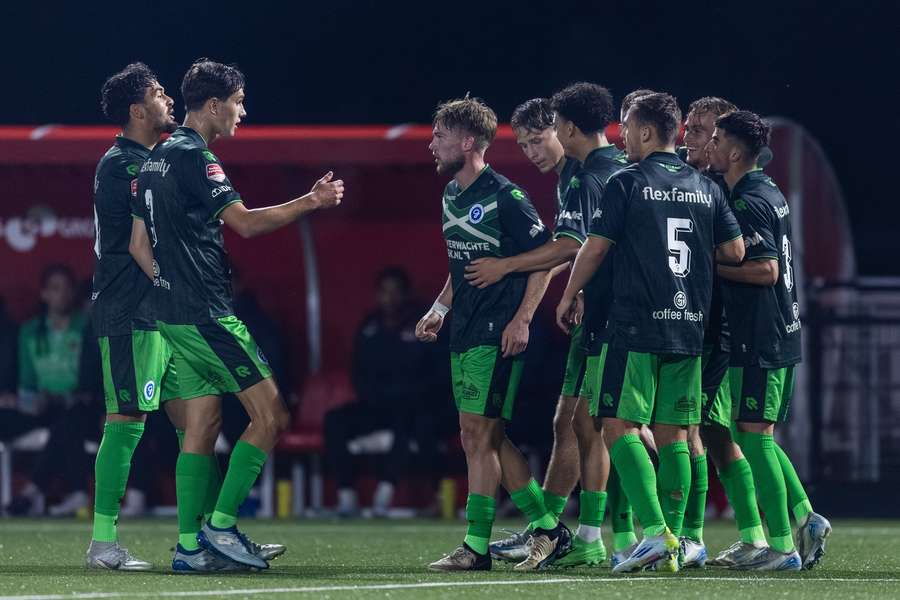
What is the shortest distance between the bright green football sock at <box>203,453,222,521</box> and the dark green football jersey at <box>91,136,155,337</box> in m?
0.63

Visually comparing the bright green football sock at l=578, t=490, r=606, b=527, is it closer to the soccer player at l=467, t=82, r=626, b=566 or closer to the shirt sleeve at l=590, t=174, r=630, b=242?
the soccer player at l=467, t=82, r=626, b=566

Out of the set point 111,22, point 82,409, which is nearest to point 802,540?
point 82,409

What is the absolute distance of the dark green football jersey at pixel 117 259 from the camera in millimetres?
7375

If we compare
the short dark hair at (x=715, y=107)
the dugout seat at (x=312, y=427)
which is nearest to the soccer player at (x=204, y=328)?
the short dark hair at (x=715, y=107)

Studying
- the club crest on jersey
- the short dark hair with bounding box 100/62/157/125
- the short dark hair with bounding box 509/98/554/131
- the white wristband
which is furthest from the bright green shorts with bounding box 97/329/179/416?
the short dark hair with bounding box 509/98/554/131

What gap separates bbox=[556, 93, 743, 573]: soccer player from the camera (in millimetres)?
6746

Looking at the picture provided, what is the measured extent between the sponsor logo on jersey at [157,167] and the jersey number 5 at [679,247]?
191 cm

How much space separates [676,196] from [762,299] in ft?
2.32

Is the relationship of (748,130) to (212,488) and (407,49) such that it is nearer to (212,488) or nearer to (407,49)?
(212,488)

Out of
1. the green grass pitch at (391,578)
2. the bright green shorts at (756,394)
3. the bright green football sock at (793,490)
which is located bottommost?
the green grass pitch at (391,578)

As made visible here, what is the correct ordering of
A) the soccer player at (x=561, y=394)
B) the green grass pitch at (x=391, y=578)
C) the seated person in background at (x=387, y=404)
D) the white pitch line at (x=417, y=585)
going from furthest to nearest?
the seated person in background at (x=387, y=404)
the soccer player at (x=561, y=394)
the green grass pitch at (x=391, y=578)
the white pitch line at (x=417, y=585)

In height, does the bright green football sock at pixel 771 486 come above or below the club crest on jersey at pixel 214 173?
below

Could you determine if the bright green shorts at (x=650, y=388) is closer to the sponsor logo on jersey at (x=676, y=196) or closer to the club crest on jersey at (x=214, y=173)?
the sponsor logo on jersey at (x=676, y=196)

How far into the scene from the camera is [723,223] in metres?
6.99
